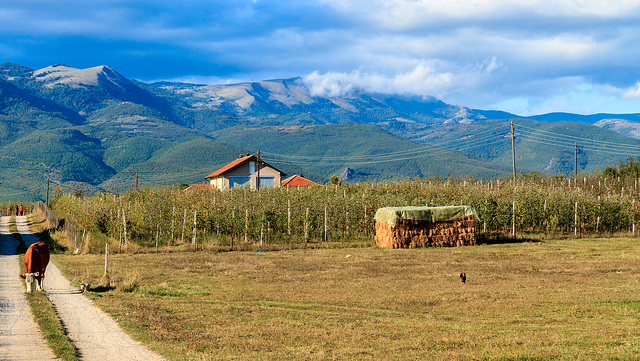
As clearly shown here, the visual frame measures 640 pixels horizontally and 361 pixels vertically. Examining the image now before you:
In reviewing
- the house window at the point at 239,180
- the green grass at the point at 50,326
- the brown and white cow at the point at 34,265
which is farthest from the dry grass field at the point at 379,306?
the house window at the point at 239,180

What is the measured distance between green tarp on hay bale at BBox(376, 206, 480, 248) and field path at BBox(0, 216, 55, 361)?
17251 millimetres

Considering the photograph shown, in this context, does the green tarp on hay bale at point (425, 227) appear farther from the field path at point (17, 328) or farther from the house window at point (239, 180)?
the house window at point (239, 180)

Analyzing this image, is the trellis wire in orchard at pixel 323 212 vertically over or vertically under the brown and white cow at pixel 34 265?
over

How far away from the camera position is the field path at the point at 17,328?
9.80 m

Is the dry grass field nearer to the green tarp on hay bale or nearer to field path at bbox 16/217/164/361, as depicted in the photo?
field path at bbox 16/217/164/361

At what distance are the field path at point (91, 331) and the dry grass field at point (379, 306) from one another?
316 millimetres

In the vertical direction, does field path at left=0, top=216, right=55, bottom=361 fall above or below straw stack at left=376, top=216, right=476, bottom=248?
below

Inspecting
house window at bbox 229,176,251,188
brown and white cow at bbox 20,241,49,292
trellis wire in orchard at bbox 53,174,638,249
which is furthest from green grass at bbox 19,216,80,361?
house window at bbox 229,176,251,188

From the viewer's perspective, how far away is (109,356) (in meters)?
9.74

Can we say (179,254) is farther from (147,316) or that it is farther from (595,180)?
(595,180)

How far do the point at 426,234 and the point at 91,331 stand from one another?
70.6 ft

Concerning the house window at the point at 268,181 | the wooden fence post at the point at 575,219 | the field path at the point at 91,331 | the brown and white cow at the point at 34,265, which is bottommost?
the field path at the point at 91,331

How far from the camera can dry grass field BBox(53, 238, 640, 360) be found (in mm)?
9977

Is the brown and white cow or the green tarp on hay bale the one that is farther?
the green tarp on hay bale
